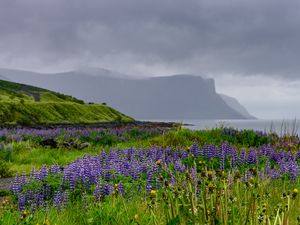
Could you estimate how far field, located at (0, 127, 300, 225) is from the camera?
339 cm

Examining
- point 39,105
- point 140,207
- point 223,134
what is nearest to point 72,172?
point 140,207

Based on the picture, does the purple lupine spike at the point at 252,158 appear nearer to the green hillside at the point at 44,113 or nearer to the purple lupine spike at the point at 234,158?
the purple lupine spike at the point at 234,158

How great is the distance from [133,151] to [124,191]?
15.7 feet

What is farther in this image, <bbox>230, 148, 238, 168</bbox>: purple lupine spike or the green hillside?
the green hillside

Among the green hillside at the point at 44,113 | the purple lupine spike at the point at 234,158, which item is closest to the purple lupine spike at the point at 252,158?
the purple lupine spike at the point at 234,158

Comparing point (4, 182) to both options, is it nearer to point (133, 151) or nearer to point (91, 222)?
point (133, 151)

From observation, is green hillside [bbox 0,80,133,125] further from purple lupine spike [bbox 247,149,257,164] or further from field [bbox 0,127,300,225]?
purple lupine spike [bbox 247,149,257,164]

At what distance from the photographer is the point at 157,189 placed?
7.44 meters

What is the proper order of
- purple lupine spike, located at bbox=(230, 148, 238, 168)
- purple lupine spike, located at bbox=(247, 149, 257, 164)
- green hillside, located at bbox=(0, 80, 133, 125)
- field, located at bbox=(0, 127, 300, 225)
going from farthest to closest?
green hillside, located at bbox=(0, 80, 133, 125) < purple lupine spike, located at bbox=(247, 149, 257, 164) < purple lupine spike, located at bbox=(230, 148, 238, 168) < field, located at bbox=(0, 127, 300, 225)

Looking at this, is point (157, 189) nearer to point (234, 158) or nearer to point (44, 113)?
point (234, 158)

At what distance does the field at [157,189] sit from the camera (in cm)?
339

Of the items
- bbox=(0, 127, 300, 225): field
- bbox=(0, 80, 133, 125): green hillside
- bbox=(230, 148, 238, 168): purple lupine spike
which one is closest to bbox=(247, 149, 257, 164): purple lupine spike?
bbox=(0, 127, 300, 225): field

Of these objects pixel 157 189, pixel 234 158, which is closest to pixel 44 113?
pixel 234 158

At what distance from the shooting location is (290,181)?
8898 millimetres
